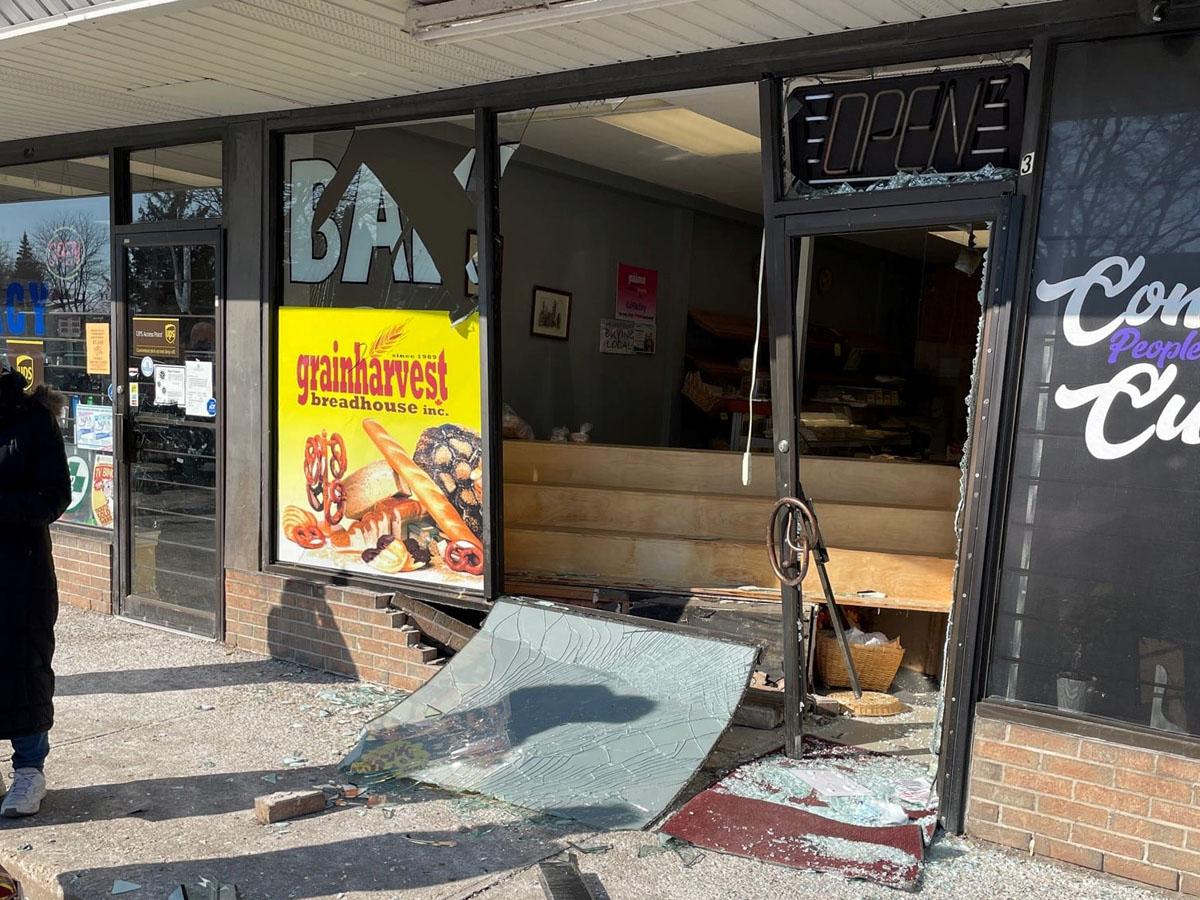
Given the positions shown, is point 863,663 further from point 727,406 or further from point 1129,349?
point 727,406

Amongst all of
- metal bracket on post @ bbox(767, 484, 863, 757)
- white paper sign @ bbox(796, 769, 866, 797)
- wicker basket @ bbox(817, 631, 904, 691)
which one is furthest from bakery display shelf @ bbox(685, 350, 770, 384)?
white paper sign @ bbox(796, 769, 866, 797)

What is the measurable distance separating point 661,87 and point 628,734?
293 centimetres

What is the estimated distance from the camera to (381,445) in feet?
20.7

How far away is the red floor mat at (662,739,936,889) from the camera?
3.97 meters

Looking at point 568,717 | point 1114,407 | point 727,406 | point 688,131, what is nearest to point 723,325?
point 727,406

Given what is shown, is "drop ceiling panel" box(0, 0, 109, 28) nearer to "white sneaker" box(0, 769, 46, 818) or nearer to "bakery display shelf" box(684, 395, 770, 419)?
"white sneaker" box(0, 769, 46, 818)

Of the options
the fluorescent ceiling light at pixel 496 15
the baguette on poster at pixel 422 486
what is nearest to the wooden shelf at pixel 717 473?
the baguette on poster at pixel 422 486

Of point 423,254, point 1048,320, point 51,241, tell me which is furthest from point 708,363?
point 1048,320

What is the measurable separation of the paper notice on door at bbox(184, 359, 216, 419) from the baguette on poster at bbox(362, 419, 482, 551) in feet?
4.28

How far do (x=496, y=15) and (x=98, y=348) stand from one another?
460 cm

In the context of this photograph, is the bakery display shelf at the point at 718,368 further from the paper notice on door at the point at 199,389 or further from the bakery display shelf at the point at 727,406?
the paper notice on door at the point at 199,389

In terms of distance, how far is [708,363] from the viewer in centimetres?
1052

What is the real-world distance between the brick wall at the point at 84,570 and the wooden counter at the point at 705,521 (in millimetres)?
2895

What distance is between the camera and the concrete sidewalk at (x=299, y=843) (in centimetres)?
383
